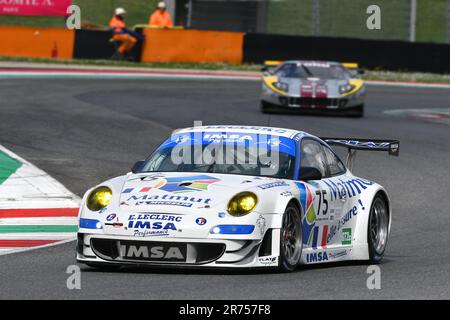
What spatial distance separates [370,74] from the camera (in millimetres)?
36000

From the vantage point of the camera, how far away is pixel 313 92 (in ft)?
80.3

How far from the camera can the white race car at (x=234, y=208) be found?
29.0 feet

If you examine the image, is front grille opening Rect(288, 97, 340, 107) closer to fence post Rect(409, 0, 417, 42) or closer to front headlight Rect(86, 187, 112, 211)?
fence post Rect(409, 0, 417, 42)

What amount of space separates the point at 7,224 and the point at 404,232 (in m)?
3.92

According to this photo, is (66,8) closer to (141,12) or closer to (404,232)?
(141,12)

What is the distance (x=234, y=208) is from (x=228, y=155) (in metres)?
1.04

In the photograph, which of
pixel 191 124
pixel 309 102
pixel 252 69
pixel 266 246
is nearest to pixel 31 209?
pixel 266 246

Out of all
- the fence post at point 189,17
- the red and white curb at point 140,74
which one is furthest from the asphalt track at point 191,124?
the fence post at point 189,17

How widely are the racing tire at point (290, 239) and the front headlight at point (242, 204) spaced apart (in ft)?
0.85

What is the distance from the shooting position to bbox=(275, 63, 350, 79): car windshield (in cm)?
2512

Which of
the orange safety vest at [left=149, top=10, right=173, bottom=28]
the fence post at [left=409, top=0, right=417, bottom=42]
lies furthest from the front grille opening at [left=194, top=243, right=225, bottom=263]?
the fence post at [left=409, top=0, right=417, bottom=42]

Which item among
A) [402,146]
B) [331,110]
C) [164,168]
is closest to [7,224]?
[164,168]

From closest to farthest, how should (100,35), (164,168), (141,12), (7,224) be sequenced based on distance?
(164,168), (7,224), (100,35), (141,12)

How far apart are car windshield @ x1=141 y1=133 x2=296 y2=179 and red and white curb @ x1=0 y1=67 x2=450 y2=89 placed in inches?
787
